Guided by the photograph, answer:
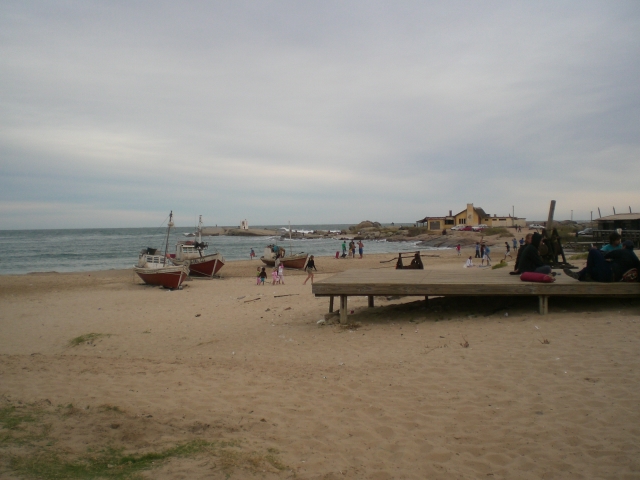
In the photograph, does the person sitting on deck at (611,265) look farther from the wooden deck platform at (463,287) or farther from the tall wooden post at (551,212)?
the tall wooden post at (551,212)

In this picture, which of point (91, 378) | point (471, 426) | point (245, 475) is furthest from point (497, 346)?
point (91, 378)

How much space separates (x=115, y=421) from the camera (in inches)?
213

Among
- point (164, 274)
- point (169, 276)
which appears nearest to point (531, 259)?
point (169, 276)

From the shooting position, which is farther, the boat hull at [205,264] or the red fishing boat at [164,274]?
the boat hull at [205,264]

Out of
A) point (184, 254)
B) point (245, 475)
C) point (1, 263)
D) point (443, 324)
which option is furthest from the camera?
point (1, 263)

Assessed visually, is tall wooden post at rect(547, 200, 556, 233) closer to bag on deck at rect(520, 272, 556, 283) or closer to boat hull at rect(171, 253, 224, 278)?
bag on deck at rect(520, 272, 556, 283)

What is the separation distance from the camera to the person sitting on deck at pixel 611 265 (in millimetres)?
8805

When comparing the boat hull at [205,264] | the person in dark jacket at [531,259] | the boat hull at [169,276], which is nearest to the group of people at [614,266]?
the person in dark jacket at [531,259]

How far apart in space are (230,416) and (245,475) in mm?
1699

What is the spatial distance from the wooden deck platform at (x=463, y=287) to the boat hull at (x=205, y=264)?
20.1 m

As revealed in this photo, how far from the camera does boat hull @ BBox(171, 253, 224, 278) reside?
98.0 ft

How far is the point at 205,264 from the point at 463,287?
23.0 metres

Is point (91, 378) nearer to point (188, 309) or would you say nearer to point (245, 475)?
point (245, 475)

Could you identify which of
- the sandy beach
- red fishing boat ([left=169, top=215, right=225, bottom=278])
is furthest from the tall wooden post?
red fishing boat ([left=169, top=215, right=225, bottom=278])
